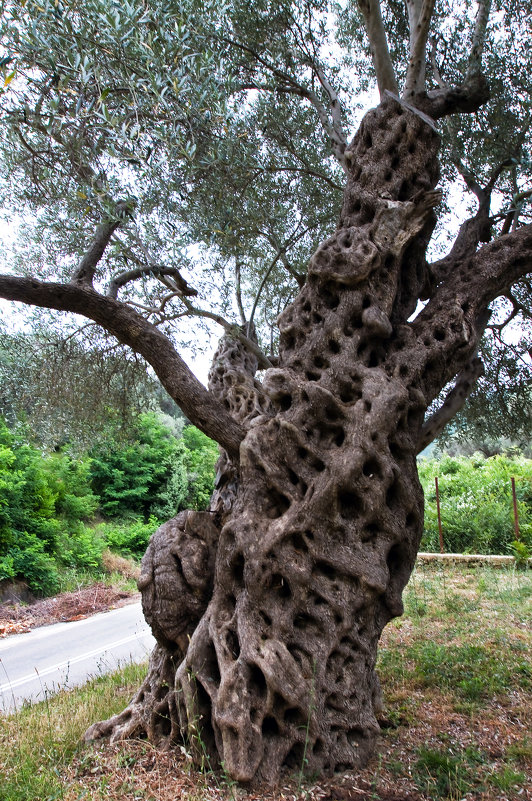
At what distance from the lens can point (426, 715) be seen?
4.50 meters

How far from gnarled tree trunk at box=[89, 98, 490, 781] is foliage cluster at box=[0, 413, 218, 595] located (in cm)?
418

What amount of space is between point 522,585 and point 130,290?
326 inches

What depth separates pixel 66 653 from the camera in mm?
8648

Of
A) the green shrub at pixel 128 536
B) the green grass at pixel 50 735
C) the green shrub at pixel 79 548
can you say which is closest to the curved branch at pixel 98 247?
the green grass at pixel 50 735

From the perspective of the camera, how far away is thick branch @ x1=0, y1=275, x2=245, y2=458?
168 inches

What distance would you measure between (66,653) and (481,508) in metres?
10.9

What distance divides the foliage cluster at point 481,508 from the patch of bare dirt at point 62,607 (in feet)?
27.4

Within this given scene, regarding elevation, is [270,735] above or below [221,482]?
below

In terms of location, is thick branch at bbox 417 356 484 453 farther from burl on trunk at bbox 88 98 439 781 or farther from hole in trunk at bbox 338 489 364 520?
hole in trunk at bbox 338 489 364 520

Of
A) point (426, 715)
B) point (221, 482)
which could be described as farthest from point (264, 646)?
point (221, 482)

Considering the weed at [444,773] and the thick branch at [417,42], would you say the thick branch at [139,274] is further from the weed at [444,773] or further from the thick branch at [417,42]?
the weed at [444,773]

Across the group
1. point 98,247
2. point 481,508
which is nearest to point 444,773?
point 98,247

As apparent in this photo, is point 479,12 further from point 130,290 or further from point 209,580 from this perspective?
point 209,580

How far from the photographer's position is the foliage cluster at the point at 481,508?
13.6m
